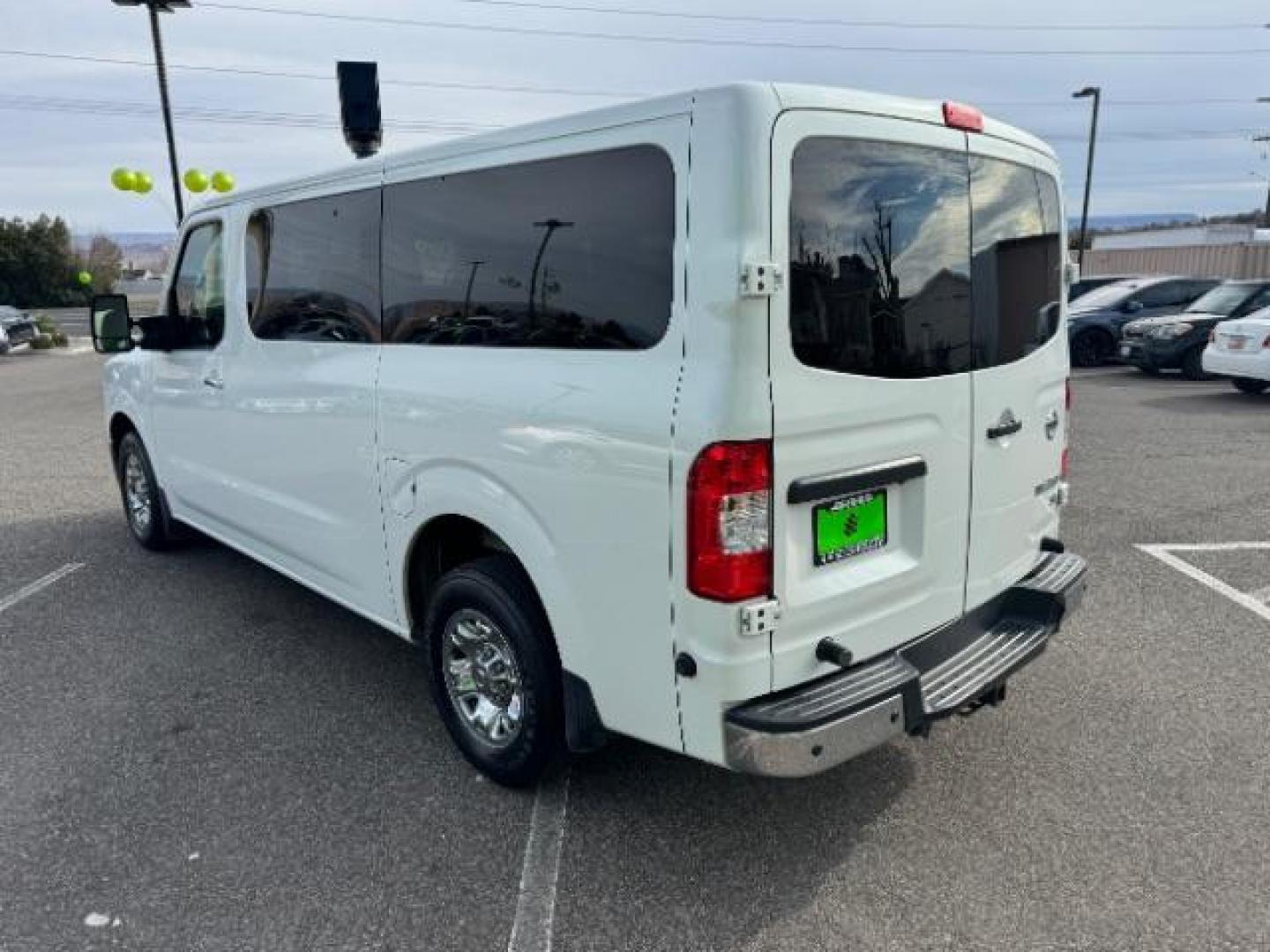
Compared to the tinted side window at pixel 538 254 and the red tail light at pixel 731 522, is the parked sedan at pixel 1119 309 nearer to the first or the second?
the tinted side window at pixel 538 254

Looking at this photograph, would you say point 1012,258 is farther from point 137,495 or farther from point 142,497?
point 137,495

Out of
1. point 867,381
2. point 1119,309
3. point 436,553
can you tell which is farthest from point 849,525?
point 1119,309

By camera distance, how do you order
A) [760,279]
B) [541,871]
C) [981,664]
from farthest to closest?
[981,664]
[541,871]
[760,279]

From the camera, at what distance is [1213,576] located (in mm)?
5250

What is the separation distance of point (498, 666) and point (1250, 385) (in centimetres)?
1353

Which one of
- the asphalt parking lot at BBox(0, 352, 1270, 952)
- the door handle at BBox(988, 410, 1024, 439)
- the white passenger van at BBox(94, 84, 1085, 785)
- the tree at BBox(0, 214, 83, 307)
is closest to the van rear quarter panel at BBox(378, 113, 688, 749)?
the white passenger van at BBox(94, 84, 1085, 785)

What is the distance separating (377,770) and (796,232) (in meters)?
2.36

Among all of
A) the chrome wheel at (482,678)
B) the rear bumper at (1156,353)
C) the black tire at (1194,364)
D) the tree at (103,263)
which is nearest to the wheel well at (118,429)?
the chrome wheel at (482,678)

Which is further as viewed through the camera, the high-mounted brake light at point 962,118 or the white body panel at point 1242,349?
the white body panel at point 1242,349

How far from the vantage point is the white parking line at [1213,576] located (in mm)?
4809

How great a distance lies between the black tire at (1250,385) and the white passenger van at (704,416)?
1169cm

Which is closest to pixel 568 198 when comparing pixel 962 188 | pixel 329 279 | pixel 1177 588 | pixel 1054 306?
pixel 962 188

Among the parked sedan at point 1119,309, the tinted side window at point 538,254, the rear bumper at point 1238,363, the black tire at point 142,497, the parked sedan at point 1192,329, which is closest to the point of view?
the tinted side window at point 538,254

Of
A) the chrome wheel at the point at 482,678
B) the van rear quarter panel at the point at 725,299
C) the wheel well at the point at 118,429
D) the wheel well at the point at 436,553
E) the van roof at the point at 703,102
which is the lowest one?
the chrome wheel at the point at 482,678
